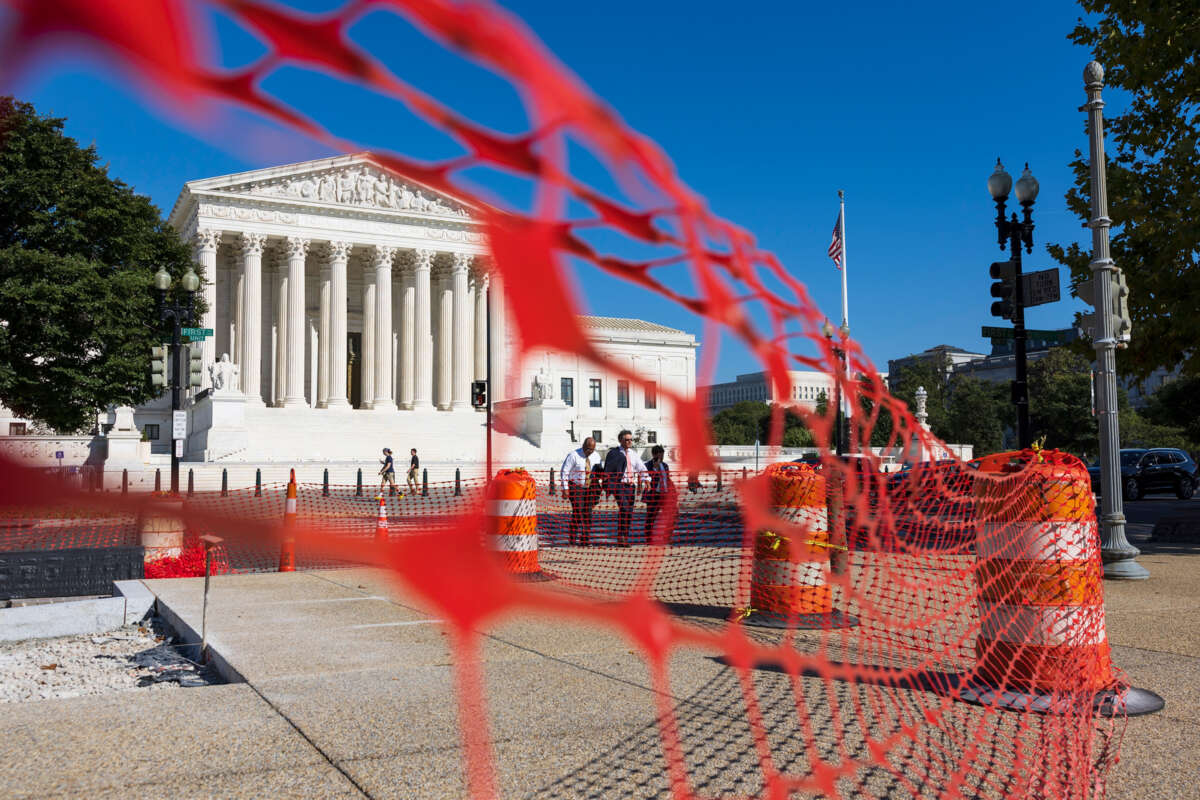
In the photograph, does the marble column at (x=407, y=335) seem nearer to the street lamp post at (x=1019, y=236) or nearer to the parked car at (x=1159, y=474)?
the parked car at (x=1159, y=474)

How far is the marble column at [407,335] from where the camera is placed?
58.3m

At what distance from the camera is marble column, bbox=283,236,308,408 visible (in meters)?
53.8

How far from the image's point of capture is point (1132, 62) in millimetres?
14867

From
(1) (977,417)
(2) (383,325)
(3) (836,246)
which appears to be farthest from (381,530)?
(1) (977,417)

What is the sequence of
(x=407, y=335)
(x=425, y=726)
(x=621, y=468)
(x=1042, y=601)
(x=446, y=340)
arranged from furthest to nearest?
(x=446, y=340)
(x=407, y=335)
(x=621, y=468)
(x=1042, y=601)
(x=425, y=726)

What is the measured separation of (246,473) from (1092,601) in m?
34.5

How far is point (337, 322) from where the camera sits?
5578 centimetres

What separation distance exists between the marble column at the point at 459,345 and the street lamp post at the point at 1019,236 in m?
45.2

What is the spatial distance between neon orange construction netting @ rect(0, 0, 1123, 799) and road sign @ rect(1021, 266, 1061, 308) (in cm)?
595

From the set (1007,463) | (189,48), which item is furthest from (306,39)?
(1007,463)

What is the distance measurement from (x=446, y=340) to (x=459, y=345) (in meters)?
0.94

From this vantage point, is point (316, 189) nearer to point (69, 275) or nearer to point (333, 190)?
point (333, 190)

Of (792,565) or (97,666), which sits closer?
(97,666)

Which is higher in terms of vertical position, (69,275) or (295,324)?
(295,324)
